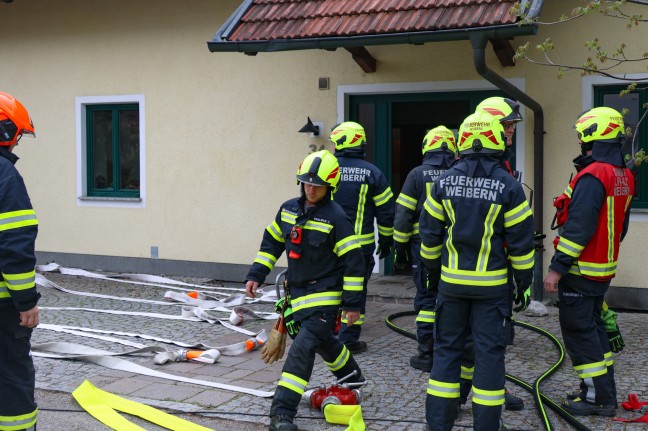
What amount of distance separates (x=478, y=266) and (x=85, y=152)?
365 inches

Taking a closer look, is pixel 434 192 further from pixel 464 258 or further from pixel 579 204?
pixel 579 204

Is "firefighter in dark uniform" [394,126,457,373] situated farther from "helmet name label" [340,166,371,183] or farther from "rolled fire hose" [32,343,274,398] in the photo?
"rolled fire hose" [32,343,274,398]

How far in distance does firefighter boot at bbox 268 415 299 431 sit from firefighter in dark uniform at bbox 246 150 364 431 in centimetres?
6

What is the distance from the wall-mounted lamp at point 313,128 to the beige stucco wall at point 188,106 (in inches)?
2.8

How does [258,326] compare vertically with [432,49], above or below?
below

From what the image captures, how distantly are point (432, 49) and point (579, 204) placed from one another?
16.5 feet

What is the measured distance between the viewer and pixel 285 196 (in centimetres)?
1146

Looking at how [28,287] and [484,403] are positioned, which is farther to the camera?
[484,403]

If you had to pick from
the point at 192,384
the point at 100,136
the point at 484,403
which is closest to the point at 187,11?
the point at 100,136

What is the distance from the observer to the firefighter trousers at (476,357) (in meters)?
5.10

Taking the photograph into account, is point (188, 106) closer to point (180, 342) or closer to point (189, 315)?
point (189, 315)

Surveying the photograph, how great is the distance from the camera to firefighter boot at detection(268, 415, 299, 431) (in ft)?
18.0

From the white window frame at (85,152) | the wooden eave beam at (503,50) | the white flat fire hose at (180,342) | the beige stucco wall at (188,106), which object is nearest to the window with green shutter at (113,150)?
the white window frame at (85,152)

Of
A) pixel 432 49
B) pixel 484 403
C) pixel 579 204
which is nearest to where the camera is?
pixel 484 403
